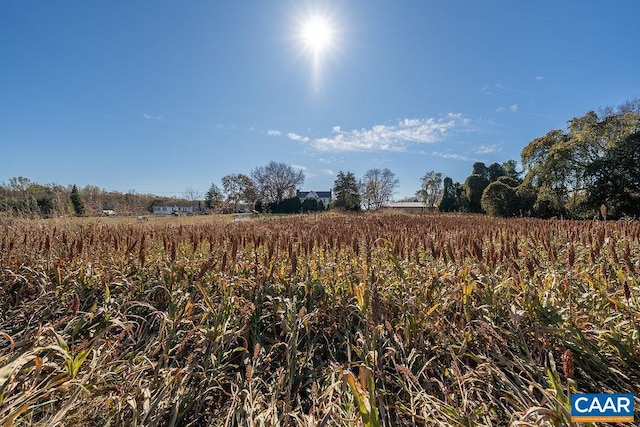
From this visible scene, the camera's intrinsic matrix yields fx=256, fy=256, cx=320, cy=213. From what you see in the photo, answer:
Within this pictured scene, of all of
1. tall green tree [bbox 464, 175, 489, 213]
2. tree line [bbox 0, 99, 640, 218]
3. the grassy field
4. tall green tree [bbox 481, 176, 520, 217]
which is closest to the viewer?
the grassy field

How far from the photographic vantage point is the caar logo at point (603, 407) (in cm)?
121

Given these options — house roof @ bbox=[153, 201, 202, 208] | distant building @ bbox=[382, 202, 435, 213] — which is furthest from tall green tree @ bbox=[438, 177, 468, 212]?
house roof @ bbox=[153, 201, 202, 208]

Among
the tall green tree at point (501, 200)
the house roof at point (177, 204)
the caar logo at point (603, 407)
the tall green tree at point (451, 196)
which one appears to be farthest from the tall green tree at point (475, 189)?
the house roof at point (177, 204)

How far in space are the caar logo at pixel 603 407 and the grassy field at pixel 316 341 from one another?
6cm

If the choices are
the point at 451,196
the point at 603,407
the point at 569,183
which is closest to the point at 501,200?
the point at 569,183

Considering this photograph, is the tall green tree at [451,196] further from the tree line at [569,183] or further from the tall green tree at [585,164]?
the tall green tree at [585,164]

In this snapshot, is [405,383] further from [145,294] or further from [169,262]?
[169,262]

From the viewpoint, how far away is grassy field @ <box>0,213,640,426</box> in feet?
4.78

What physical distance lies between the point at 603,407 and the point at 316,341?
5.64 ft

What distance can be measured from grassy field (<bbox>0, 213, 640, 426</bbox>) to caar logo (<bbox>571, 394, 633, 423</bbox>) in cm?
6

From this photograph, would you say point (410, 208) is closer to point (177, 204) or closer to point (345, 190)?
point (345, 190)

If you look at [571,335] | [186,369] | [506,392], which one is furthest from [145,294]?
[571,335]

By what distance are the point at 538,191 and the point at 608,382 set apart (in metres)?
22.0

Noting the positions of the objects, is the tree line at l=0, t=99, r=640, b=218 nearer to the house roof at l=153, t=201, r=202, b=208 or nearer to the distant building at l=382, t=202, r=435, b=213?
the distant building at l=382, t=202, r=435, b=213
